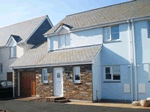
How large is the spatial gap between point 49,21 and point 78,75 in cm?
1376

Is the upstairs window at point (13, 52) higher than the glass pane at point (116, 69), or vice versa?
the upstairs window at point (13, 52)

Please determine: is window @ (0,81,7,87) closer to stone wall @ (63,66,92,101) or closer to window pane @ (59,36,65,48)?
window pane @ (59,36,65,48)

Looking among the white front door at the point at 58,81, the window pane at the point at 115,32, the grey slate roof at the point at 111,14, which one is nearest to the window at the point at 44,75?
the white front door at the point at 58,81

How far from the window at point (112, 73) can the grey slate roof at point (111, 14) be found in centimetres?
375

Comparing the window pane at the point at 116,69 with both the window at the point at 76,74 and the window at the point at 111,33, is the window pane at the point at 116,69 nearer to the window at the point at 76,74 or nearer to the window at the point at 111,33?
the window at the point at 111,33

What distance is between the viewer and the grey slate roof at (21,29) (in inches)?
1004

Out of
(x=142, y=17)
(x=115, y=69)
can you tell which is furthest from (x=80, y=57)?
(x=142, y=17)

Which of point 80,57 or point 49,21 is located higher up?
point 49,21

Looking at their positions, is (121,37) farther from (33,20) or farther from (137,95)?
(33,20)

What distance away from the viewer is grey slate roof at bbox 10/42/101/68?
52.4 feet

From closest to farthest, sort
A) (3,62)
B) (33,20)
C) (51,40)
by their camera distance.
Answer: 1. (51,40)
2. (3,62)
3. (33,20)

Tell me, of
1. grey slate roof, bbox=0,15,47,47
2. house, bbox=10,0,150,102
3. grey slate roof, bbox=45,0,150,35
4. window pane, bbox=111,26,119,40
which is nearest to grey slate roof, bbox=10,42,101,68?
house, bbox=10,0,150,102

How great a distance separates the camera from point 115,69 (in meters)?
15.8

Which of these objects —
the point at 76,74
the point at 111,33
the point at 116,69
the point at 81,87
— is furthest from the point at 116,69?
the point at 76,74
